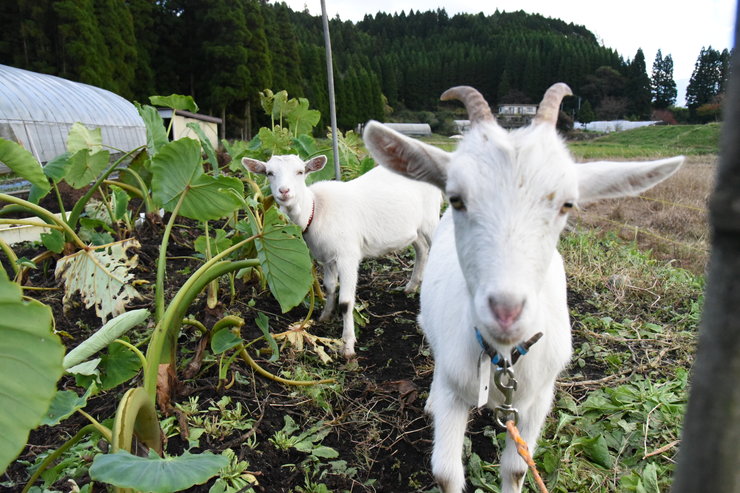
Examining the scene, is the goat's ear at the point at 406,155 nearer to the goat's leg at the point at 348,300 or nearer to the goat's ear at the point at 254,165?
the goat's leg at the point at 348,300

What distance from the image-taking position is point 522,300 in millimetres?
1358

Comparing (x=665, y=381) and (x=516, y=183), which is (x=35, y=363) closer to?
(x=516, y=183)

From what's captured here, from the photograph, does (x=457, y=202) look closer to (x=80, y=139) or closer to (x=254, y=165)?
(x=254, y=165)

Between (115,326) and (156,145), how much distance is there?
302 centimetres

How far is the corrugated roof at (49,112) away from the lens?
9.08 metres

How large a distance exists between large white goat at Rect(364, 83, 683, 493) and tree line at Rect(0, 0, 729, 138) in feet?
1.66

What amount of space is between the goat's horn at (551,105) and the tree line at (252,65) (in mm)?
495

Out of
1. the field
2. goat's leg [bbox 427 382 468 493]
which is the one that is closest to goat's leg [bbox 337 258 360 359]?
the field

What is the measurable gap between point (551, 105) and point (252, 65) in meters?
27.8

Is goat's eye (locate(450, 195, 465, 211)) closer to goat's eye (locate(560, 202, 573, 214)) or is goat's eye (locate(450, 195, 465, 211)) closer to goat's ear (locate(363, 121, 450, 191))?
goat's ear (locate(363, 121, 450, 191))

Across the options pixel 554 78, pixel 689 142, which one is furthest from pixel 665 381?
pixel 554 78

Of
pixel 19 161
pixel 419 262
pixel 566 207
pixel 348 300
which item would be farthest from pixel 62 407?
pixel 419 262

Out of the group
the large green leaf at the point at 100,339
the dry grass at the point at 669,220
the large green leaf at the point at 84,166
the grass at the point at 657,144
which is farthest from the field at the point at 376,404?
the grass at the point at 657,144

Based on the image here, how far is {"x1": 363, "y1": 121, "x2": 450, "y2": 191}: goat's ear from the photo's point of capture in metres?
1.78
